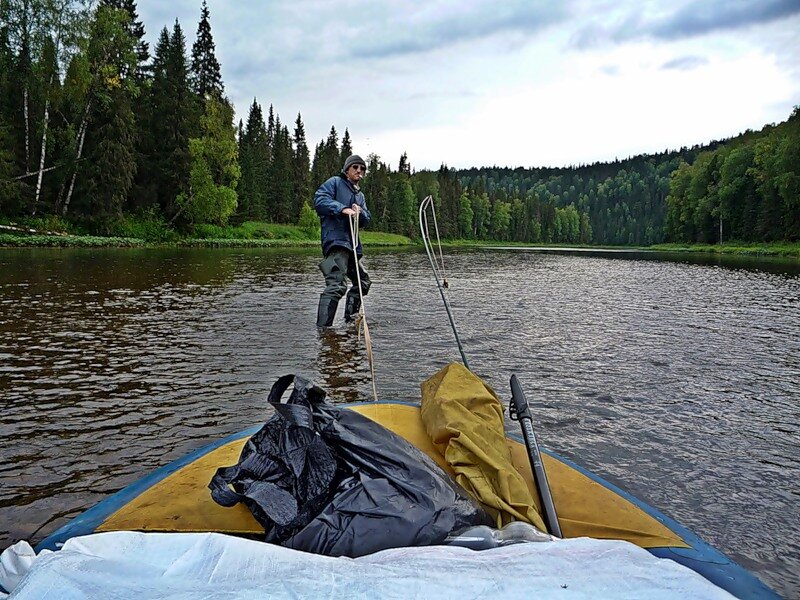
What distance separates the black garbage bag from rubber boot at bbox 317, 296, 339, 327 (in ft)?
22.6

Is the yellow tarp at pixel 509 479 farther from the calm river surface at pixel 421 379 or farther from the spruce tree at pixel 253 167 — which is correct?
the spruce tree at pixel 253 167

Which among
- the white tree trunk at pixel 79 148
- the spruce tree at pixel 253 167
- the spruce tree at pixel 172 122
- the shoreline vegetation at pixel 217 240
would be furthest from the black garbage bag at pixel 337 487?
the spruce tree at pixel 253 167

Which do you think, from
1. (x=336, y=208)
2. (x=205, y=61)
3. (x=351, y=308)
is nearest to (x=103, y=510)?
(x=336, y=208)

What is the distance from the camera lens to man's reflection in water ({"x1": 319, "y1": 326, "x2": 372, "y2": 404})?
603cm

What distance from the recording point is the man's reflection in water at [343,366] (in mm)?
6027

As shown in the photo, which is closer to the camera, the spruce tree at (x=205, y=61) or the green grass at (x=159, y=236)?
the green grass at (x=159, y=236)

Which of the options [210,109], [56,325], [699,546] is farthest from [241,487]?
[210,109]

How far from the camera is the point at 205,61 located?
204 feet

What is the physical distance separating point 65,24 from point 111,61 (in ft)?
18.6

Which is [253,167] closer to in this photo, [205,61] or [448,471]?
[205,61]

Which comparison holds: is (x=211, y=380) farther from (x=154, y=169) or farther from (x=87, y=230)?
(x=154, y=169)

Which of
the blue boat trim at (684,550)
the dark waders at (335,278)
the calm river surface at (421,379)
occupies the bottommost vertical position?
the calm river surface at (421,379)

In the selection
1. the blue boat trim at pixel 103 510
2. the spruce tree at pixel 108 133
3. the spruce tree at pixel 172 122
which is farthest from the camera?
the spruce tree at pixel 172 122

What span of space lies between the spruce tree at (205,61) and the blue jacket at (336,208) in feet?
197
